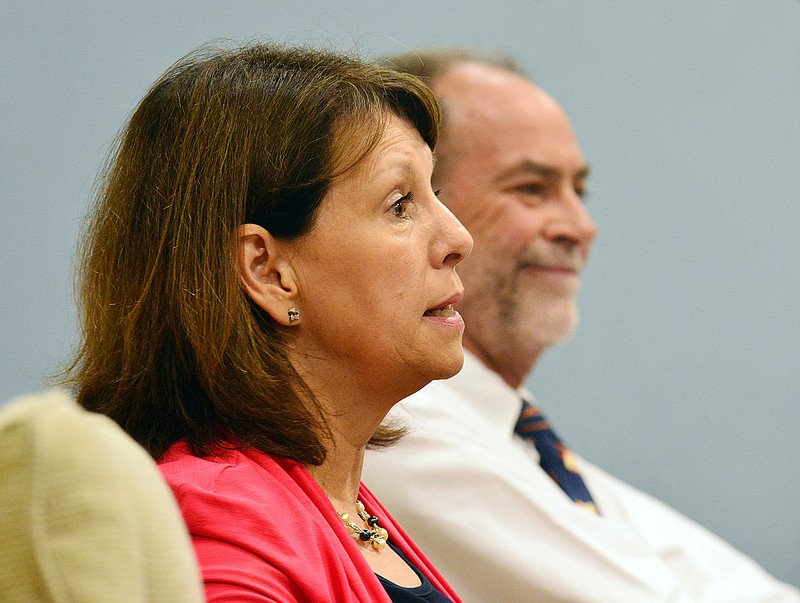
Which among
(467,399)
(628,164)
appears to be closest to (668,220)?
(628,164)

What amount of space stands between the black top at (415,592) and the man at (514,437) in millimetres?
492

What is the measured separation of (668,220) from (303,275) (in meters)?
1.91

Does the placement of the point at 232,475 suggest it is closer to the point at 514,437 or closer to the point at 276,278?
the point at 276,278

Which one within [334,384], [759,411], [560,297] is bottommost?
[759,411]

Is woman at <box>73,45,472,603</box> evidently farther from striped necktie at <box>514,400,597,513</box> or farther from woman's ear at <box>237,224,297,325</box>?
striped necktie at <box>514,400,597,513</box>

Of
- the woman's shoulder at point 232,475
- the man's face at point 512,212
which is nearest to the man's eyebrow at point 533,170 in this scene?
the man's face at point 512,212

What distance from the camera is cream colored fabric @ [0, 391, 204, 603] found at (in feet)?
1.87

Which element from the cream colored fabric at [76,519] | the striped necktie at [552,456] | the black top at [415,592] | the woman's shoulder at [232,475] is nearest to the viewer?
the cream colored fabric at [76,519]

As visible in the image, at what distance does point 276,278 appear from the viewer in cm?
104

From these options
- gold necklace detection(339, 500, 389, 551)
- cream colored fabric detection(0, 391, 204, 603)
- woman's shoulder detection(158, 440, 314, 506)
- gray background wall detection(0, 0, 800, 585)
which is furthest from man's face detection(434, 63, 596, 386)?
cream colored fabric detection(0, 391, 204, 603)

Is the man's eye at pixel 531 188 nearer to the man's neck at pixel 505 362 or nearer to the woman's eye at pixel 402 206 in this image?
the man's neck at pixel 505 362

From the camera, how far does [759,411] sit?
112 inches

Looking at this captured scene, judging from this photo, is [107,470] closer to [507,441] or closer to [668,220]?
[507,441]

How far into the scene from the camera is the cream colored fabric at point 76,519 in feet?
1.87
